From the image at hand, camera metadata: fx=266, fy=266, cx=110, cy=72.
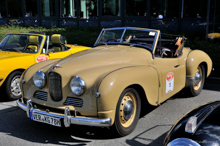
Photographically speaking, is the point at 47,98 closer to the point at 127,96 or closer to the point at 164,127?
the point at 127,96

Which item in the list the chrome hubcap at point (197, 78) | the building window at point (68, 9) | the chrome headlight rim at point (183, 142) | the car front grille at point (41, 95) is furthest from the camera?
the building window at point (68, 9)

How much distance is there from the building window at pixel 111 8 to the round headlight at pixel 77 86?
12.2 meters

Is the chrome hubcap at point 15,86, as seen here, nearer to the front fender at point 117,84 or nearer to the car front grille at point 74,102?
the car front grille at point 74,102

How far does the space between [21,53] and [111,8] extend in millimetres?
9965

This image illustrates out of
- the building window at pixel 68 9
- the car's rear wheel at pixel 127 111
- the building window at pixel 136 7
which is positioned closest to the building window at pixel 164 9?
the building window at pixel 136 7

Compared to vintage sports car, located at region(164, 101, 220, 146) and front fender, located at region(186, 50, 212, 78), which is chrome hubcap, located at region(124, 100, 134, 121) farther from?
front fender, located at region(186, 50, 212, 78)

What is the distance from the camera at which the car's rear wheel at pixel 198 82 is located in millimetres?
6234

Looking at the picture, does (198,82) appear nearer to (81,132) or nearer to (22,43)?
(81,132)

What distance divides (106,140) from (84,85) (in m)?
0.95

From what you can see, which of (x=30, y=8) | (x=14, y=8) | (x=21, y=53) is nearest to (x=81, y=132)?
(x=21, y=53)

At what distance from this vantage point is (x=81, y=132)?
173 inches

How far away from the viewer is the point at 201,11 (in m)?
13.0

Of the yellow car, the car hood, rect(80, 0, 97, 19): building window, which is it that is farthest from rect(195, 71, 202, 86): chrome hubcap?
rect(80, 0, 97, 19): building window

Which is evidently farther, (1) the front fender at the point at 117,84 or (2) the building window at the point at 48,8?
(2) the building window at the point at 48,8
